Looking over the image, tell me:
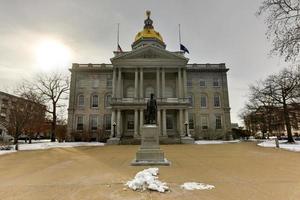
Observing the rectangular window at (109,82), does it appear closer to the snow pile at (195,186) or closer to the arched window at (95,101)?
the arched window at (95,101)

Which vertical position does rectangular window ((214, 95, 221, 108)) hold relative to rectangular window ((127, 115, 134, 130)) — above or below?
above

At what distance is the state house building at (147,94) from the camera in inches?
1342

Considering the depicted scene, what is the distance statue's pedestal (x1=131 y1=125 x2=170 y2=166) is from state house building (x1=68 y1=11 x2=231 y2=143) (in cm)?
2100

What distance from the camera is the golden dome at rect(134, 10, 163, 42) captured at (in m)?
45.4

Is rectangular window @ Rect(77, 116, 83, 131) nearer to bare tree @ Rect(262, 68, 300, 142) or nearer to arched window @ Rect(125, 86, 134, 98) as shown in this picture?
arched window @ Rect(125, 86, 134, 98)

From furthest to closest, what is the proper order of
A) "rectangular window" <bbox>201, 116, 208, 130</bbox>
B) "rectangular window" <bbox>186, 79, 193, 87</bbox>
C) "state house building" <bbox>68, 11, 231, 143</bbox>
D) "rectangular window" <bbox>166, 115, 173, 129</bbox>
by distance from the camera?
"rectangular window" <bbox>186, 79, 193, 87</bbox> → "rectangular window" <bbox>201, 116, 208, 130</bbox> → "rectangular window" <bbox>166, 115, 173, 129</bbox> → "state house building" <bbox>68, 11, 231, 143</bbox>

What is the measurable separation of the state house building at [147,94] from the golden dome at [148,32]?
9.7 inches

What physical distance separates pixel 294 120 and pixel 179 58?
19860 millimetres

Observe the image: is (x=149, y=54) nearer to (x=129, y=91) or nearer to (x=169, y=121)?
(x=129, y=91)

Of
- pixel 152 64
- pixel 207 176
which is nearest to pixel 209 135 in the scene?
pixel 152 64

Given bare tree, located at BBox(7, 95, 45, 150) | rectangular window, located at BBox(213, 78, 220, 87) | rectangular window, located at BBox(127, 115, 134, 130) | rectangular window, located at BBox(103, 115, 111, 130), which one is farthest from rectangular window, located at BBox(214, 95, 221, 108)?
bare tree, located at BBox(7, 95, 45, 150)

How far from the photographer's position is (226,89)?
4225 cm

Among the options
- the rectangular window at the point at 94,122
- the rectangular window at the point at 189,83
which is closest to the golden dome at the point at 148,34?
the rectangular window at the point at 189,83

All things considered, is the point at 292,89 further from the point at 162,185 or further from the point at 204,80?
the point at 162,185
